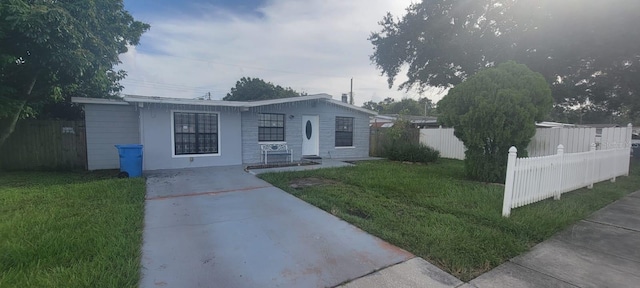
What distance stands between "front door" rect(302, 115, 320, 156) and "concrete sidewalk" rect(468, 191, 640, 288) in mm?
8944

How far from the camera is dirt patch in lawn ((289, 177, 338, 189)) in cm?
686

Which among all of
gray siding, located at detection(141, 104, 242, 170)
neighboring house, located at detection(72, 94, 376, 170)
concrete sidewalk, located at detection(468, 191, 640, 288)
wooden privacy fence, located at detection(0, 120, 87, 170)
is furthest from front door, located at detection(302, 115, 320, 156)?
concrete sidewalk, located at detection(468, 191, 640, 288)

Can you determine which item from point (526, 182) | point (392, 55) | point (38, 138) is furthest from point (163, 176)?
point (392, 55)

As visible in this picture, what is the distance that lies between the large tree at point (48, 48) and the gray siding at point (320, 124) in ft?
15.5

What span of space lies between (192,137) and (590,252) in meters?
10.0

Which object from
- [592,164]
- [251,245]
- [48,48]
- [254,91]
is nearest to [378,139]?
[592,164]

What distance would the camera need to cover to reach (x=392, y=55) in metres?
16.9

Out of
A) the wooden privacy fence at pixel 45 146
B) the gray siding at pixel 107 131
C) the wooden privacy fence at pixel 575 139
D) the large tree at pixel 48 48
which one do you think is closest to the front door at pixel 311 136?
the gray siding at pixel 107 131

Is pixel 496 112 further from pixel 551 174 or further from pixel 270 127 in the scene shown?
pixel 270 127

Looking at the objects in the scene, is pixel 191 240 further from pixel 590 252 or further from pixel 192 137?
pixel 192 137

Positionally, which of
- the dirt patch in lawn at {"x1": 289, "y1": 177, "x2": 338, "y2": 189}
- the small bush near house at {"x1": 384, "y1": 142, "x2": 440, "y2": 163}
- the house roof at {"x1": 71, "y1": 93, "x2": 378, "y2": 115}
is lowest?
the dirt patch in lawn at {"x1": 289, "y1": 177, "x2": 338, "y2": 189}

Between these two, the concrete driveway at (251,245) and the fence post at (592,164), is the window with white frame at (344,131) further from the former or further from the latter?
the fence post at (592,164)

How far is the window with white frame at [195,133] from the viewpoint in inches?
365

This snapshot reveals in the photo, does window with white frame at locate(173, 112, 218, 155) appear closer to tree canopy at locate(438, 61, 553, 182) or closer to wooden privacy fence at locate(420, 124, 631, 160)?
tree canopy at locate(438, 61, 553, 182)
